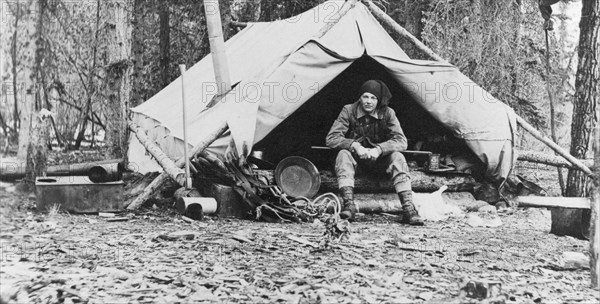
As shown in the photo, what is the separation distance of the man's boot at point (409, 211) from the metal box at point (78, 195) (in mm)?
2832

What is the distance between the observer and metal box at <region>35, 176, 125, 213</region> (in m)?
6.15

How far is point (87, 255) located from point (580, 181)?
216 inches

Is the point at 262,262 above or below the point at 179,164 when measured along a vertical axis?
below

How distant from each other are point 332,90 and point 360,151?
2.23m

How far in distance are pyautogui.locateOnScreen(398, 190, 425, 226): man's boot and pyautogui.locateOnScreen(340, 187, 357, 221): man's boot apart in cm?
50

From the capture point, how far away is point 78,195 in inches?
247

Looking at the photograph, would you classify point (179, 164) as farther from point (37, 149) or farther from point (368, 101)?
point (368, 101)

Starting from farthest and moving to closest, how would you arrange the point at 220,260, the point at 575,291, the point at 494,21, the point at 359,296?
the point at 494,21 → the point at 220,260 → the point at 575,291 → the point at 359,296

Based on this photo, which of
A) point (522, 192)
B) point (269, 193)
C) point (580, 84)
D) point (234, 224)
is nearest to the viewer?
point (234, 224)

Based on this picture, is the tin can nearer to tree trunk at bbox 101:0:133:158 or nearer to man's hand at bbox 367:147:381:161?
man's hand at bbox 367:147:381:161

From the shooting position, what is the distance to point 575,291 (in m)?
4.08

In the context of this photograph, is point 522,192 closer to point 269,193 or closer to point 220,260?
point 269,193

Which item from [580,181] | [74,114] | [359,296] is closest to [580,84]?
[580,181]

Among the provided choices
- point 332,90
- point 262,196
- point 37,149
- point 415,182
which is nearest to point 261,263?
point 262,196
